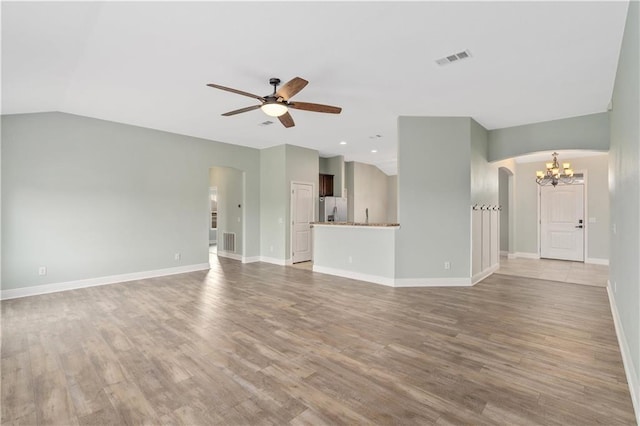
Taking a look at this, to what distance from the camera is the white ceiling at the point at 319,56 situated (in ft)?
7.95

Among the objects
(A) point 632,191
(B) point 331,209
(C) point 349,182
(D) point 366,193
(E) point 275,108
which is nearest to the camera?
(A) point 632,191

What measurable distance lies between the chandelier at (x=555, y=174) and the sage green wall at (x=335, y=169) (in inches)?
201

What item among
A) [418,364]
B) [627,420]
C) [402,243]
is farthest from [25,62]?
[627,420]

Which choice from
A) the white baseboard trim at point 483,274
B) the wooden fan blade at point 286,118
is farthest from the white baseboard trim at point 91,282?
the white baseboard trim at point 483,274

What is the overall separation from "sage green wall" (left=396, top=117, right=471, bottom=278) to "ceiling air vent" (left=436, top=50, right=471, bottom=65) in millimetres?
2048

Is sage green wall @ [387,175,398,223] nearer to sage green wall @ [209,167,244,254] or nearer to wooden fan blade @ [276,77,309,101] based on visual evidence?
sage green wall @ [209,167,244,254]

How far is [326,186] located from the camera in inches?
366

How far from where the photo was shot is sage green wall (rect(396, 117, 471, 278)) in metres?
5.29

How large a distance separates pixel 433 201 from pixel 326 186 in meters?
4.39

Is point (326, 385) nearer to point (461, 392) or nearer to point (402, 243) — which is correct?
point (461, 392)

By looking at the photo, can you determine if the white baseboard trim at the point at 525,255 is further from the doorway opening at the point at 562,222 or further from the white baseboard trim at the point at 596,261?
the white baseboard trim at the point at 596,261

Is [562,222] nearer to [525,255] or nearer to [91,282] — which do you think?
[525,255]

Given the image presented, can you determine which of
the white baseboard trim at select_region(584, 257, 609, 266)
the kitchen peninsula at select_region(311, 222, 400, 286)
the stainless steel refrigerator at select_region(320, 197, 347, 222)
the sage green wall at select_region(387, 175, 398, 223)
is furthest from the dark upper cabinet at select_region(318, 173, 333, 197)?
the white baseboard trim at select_region(584, 257, 609, 266)

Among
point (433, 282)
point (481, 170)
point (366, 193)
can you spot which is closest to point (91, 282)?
point (433, 282)
